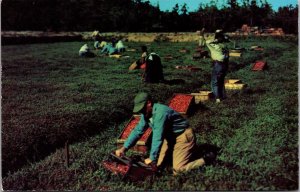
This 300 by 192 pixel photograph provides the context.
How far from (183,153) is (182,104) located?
3.60 metres

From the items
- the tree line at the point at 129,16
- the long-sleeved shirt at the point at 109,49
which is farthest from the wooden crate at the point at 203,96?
the tree line at the point at 129,16

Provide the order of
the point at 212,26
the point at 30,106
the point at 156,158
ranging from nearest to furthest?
the point at 156,158, the point at 30,106, the point at 212,26

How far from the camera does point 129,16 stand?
5250 cm

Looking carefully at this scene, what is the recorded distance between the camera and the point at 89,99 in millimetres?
12688

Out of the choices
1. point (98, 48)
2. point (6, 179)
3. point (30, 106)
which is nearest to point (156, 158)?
point (6, 179)

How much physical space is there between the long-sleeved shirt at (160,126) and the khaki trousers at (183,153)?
0.47 ft

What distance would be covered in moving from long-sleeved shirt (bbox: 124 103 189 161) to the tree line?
2519cm

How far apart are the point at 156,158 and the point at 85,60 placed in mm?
18417

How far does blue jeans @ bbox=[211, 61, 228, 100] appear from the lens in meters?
11.9

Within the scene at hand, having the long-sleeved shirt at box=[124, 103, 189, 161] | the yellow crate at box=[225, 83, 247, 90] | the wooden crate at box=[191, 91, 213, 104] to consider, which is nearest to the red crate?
the long-sleeved shirt at box=[124, 103, 189, 161]

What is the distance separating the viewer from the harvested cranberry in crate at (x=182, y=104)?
1029cm

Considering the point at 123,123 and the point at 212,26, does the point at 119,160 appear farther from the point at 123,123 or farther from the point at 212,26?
the point at 212,26

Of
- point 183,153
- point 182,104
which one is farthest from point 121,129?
point 183,153

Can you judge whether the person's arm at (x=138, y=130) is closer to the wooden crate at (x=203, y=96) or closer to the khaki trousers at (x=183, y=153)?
the khaki trousers at (x=183, y=153)
